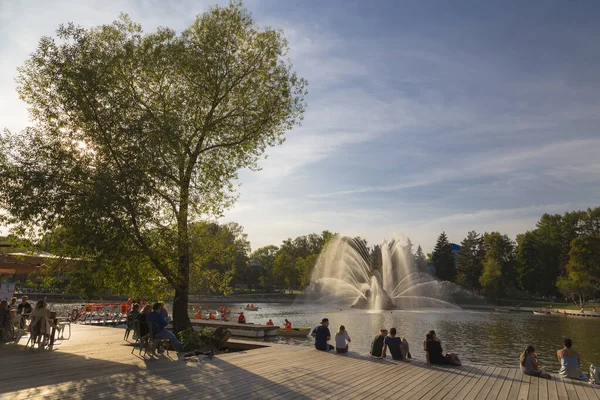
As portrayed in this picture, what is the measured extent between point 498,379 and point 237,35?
2005 centimetres

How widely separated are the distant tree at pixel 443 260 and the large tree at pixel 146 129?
107179 mm

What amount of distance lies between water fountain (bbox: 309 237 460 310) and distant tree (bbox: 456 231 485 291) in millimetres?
18462

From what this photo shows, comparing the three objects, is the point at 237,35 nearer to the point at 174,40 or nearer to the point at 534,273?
the point at 174,40

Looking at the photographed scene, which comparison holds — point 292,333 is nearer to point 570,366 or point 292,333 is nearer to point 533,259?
point 570,366

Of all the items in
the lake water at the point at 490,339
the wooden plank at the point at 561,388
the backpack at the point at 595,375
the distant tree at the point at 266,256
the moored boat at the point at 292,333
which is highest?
the distant tree at the point at 266,256

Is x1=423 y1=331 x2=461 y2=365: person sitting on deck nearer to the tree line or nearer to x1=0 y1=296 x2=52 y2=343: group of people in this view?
x1=0 y1=296 x2=52 y2=343: group of people

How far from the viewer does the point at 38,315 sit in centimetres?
1717

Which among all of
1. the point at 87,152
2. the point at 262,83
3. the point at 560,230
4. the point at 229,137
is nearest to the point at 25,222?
the point at 87,152

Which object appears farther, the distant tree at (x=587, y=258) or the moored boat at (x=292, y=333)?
the distant tree at (x=587, y=258)

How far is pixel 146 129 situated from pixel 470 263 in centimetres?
11578

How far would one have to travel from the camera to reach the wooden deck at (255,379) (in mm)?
10461

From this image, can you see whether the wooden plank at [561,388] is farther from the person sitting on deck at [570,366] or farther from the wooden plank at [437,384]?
the wooden plank at [437,384]

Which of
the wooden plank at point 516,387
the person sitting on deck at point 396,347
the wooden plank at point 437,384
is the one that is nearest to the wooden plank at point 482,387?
the wooden plank at point 516,387

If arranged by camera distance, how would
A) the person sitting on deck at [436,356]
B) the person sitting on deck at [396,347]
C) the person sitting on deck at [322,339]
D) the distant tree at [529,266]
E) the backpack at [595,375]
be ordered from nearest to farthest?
1. the backpack at [595,375]
2. the person sitting on deck at [436,356]
3. the person sitting on deck at [396,347]
4. the person sitting on deck at [322,339]
5. the distant tree at [529,266]
